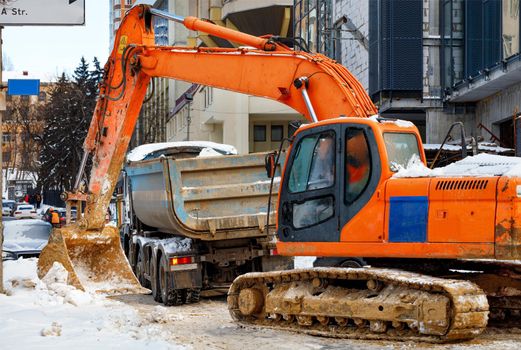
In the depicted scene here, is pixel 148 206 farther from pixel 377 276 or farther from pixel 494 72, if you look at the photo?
pixel 494 72

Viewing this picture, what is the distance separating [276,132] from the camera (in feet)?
191

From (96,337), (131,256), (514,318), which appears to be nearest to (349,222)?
(514,318)

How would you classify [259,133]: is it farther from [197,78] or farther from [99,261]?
[197,78]

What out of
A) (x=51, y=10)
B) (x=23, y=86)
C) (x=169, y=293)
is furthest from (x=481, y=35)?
(x=51, y=10)

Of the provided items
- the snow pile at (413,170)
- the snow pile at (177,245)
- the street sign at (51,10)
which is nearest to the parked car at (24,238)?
the snow pile at (177,245)

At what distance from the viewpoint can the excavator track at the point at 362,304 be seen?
30.0 ft

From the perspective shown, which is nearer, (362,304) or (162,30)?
(362,304)

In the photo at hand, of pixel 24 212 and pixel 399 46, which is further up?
pixel 399 46

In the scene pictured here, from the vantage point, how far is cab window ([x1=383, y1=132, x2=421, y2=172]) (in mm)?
10359

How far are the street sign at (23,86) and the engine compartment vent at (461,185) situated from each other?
23.4 ft

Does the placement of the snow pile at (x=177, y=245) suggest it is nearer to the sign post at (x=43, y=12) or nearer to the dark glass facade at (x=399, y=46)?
the sign post at (x=43, y=12)

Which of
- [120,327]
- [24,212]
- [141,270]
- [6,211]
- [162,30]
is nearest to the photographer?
[120,327]

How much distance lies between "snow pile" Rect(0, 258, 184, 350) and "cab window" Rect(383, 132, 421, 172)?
303 cm

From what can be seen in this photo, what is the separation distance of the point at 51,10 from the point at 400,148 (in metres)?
5.32
